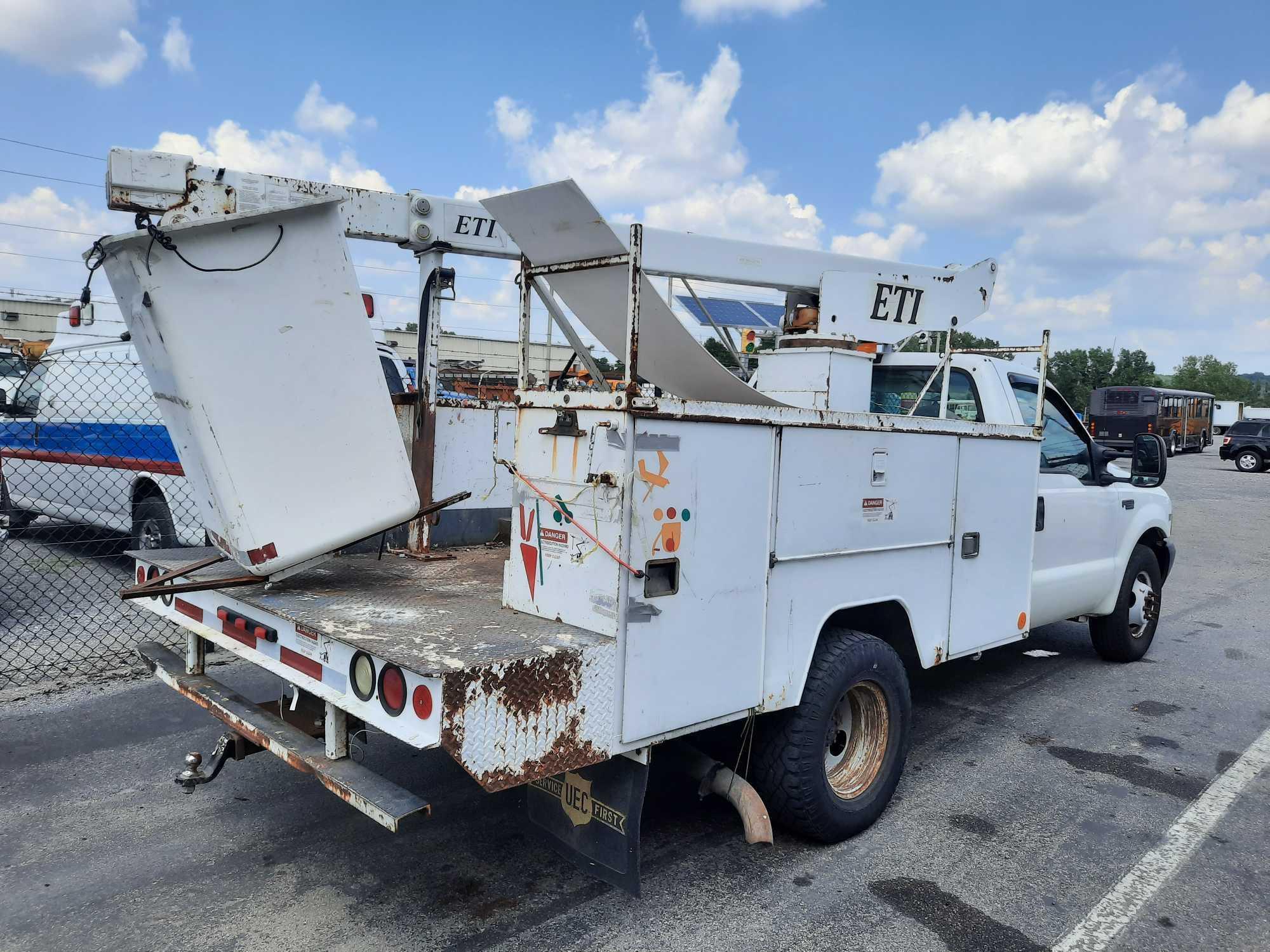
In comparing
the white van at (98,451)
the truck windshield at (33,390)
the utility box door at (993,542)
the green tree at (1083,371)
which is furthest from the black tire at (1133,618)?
the green tree at (1083,371)

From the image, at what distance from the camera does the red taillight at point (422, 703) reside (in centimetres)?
252

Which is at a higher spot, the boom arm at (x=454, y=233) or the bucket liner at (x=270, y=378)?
the boom arm at (x=454, y=233)

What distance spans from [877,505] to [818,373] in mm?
1572

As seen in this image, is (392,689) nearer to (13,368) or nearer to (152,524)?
(152,524)

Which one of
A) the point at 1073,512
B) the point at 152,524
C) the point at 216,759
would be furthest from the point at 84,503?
the point at 1073,512

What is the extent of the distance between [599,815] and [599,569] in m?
0.84

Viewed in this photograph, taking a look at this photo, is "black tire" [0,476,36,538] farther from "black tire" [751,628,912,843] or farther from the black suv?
the black suv

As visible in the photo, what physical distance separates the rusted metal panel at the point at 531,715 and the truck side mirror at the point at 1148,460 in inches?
185

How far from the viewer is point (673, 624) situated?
3.03m

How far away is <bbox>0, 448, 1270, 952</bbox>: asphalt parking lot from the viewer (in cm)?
313

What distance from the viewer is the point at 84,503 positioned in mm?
8805

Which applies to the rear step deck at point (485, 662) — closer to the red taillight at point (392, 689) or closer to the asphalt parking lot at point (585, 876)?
the red taillight at point (392, 689)

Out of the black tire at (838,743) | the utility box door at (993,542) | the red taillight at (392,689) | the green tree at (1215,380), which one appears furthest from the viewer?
the green tree at (1215,380)

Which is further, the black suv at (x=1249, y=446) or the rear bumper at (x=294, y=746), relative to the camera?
the black suv at (x=1249, y=446)
